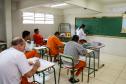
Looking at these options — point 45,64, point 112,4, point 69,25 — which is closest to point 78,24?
point 69,25

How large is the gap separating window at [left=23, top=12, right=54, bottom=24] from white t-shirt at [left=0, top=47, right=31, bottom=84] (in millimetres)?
4862

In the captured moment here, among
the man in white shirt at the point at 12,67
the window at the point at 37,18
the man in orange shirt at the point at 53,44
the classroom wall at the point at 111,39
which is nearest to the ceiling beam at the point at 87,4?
the classroom wall at the point at 111,39

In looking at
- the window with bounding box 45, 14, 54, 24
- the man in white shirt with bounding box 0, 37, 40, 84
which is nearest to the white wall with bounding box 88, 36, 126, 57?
the window with bounding box 45, 14, 54, 24

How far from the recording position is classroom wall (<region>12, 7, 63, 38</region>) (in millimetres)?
5782

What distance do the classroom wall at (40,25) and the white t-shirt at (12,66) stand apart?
437 cm

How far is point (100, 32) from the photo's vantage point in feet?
22.2

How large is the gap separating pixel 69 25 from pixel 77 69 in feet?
15.7

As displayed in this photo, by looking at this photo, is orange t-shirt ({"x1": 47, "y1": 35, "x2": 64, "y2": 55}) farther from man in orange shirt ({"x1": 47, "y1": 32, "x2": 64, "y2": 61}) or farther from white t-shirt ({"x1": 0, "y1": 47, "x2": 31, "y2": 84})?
white t-shirt ({"x1": 0, "y1": 47, "x2": 31, "y2": 84})

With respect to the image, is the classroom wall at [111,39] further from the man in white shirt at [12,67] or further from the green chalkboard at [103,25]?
the man in white shirt at [12,67]

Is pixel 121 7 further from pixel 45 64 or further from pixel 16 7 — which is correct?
pixel 45 64

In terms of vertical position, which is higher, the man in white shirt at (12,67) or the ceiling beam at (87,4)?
the ceiling beam at (87,4)

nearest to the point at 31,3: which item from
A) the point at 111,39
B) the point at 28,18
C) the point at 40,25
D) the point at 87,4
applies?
the point at 28,18

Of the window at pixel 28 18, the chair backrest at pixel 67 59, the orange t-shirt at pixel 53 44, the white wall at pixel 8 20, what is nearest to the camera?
the chair backrest at pixel 67 59

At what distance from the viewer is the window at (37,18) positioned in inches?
250
